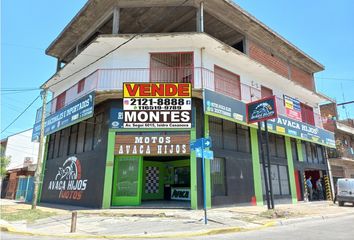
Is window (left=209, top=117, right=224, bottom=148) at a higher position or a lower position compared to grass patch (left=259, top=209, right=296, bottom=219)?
higher

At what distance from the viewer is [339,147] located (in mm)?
26062

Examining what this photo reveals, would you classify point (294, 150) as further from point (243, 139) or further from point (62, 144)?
point (62, 144)

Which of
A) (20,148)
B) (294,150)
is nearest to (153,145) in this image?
(294,150)

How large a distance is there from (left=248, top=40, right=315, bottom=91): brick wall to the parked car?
337 inches

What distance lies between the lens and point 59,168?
18.1m

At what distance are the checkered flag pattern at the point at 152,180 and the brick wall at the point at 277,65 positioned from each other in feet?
32.1

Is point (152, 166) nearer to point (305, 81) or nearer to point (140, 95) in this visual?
point (140, 95)

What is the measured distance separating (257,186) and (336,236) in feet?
29.6

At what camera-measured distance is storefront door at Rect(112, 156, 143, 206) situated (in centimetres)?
1349

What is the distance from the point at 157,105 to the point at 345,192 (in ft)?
43.9

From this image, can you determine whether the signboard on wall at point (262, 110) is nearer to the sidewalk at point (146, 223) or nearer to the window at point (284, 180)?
the sidewalk at point (146, 223)

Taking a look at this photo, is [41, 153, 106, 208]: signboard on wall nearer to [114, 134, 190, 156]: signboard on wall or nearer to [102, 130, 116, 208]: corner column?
[102, 130, 116, 208]: corner column

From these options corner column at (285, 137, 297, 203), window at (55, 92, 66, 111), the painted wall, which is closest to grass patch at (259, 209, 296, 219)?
corner column at (285, 137, 297, 203)

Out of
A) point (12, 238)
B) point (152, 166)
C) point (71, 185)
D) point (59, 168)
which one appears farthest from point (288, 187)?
point (12, 238)
